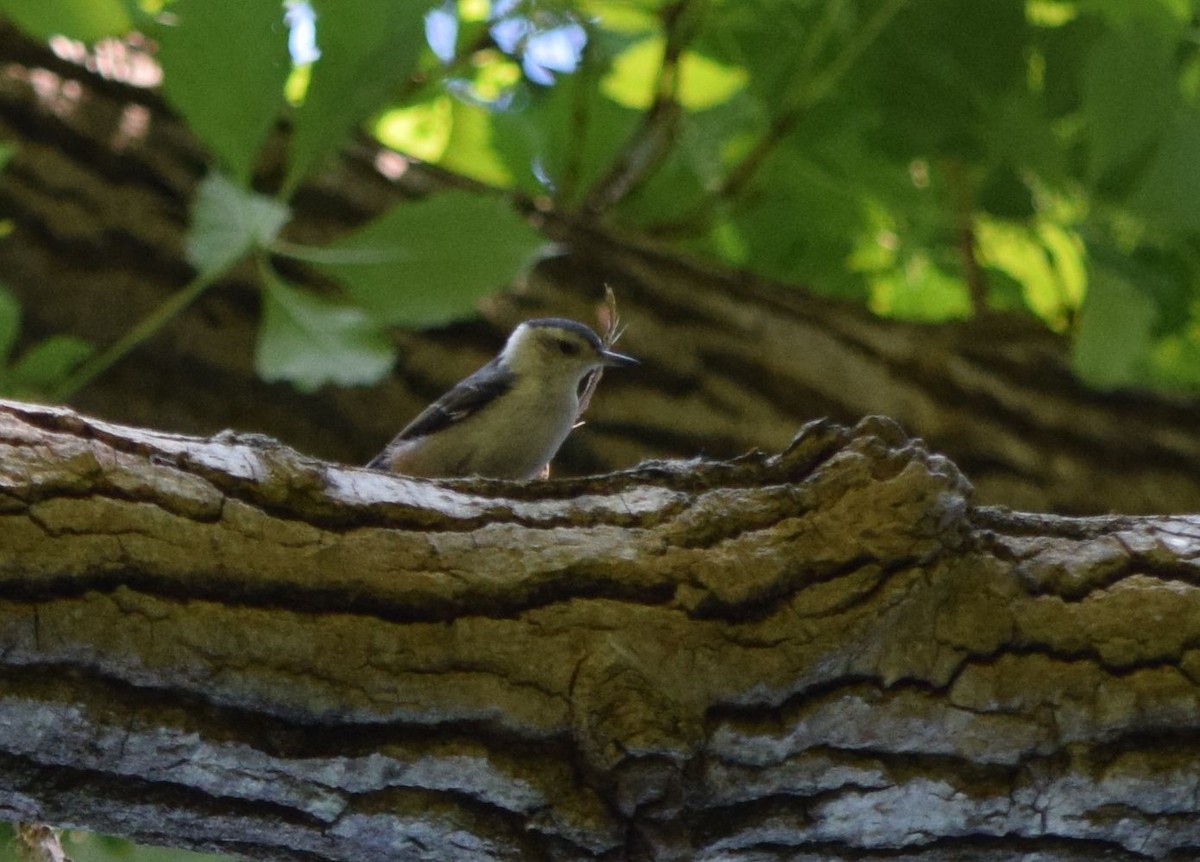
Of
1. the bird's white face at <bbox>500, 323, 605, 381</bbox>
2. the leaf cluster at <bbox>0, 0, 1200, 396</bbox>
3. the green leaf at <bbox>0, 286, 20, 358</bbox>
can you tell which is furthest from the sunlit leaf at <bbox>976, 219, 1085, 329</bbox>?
the green leaf at <bbox>0, 286, 20, 358</bbox>

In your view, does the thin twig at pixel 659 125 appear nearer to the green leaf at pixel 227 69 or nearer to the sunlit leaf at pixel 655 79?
the sunlit leaf at pixel 655 79

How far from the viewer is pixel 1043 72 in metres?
3.61

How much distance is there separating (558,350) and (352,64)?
3.93 feet

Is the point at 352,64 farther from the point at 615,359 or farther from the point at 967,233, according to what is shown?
the point at 967,233

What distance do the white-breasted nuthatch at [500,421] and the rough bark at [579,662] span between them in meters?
1.26

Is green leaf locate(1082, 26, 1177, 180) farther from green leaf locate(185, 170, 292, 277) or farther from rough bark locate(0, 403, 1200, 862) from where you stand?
green leaf locate(185, 170, 292, 277)

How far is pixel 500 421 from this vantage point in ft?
11.2

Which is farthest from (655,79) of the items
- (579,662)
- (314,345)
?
(579,662)

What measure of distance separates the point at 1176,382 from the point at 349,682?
3.41m

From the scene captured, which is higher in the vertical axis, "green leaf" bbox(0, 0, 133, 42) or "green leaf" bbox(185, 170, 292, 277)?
"green leaf" bbox(0, 0, 133, 42)

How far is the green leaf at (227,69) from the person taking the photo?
2.68m

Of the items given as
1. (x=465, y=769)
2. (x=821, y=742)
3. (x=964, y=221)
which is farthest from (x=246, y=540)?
(x=964, y=221)

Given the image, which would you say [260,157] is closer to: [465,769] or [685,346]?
[685,346]

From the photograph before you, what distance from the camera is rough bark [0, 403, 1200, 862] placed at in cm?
174
